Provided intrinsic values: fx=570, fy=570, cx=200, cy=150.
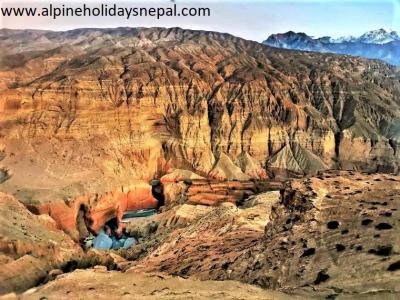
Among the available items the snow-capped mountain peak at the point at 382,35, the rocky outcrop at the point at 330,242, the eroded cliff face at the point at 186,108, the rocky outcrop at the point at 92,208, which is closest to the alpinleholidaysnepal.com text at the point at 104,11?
the rocky outcrop at the point at 330,242

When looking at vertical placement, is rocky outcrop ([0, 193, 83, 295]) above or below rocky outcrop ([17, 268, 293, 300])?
below

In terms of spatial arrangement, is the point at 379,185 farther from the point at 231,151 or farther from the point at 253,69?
the point at 253,69

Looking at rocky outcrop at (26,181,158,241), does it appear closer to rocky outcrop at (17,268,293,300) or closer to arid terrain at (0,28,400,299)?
arid terrain at (0,28,400,299)

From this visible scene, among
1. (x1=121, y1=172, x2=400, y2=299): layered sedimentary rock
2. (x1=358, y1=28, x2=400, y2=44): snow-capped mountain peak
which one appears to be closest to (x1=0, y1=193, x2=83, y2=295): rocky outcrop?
(x1=121, y1=172, x2=400, y2=299): layered sedimentary rock

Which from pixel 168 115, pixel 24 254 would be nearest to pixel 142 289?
pixel 24 254

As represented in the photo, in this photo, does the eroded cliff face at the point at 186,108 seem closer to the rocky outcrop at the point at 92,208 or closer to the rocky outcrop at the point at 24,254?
the rocky outcrop at the point at 92,208

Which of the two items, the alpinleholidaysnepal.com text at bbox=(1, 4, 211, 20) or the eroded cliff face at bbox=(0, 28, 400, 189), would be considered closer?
the alpinleholidaysnepal.com text at bbox=(1, 4, 211, 20)

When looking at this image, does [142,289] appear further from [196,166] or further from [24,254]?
[196,166]

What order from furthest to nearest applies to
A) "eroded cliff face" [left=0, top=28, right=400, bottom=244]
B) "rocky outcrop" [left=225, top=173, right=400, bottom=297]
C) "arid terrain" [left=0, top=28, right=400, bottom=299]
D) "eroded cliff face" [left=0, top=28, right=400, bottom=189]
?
"eroded cliff face" [left=0, top=28, right=400, bottom=189] → "eroded cliff face" [left=0, top=28, right=400, bottom=244] → "arid terrain" [left=0, top=28, right=400, bottom=299] → "rocky outcrop" [left=225, top=173, right=400, bottom=297]
